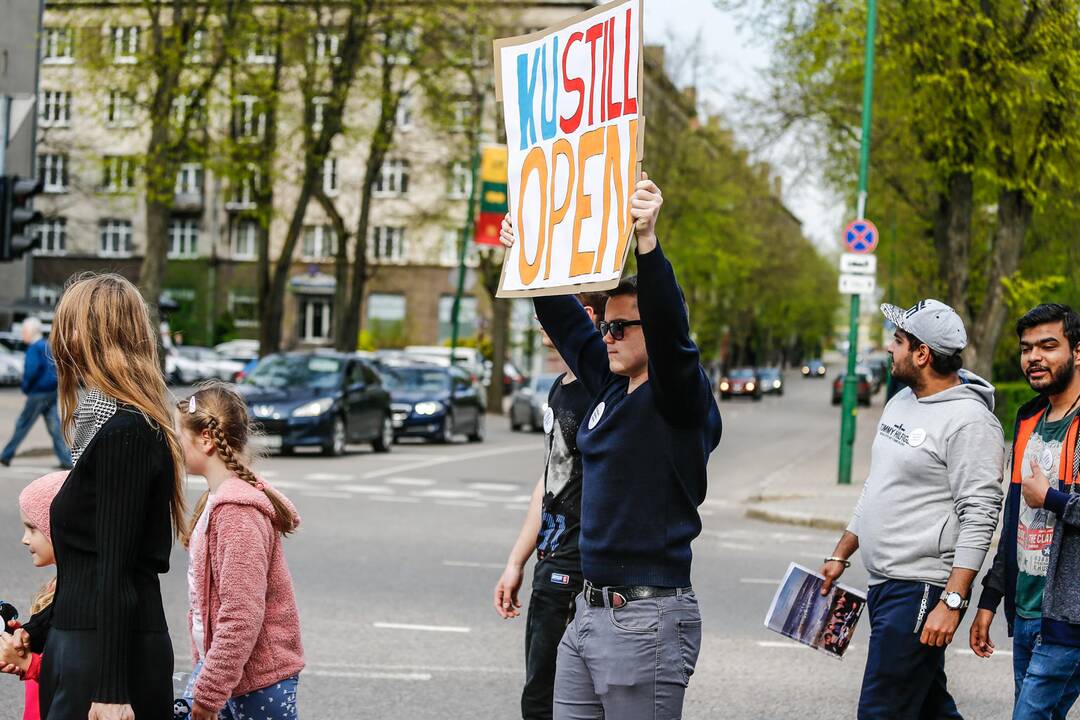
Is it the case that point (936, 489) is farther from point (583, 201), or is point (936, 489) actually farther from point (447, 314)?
point (447, 314)

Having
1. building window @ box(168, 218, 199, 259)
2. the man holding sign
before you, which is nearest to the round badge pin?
the man holding sign

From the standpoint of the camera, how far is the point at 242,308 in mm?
73000

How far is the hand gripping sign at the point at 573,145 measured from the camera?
13.1 feet

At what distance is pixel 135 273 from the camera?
71938 mm

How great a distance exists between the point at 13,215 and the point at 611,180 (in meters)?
13.8

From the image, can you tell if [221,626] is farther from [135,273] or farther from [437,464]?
[135,273]

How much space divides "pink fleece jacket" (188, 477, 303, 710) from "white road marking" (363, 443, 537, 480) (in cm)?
1564

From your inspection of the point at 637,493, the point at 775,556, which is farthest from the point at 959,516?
the point at 775,556

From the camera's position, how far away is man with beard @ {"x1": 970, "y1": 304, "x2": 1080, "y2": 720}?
4.78 m

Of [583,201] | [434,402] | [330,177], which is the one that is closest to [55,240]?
[330,177]

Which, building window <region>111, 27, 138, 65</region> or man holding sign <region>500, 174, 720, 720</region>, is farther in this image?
building window <region>111, 27, 138, 65</region>

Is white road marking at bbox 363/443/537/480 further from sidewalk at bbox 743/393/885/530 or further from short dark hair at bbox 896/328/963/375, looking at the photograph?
short dark hair at bbox 896/328/963/375

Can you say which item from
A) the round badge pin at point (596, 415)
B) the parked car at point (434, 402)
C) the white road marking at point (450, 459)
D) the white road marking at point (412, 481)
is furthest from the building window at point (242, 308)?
the round badge pin at point (596, 415)

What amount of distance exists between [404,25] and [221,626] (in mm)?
31535
